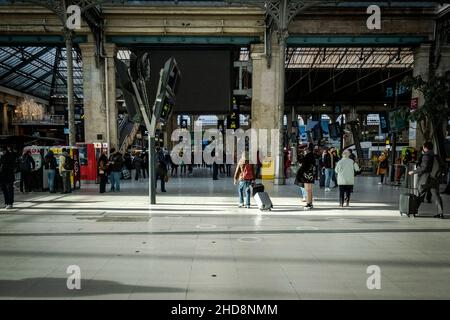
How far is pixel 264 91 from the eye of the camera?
19.9m

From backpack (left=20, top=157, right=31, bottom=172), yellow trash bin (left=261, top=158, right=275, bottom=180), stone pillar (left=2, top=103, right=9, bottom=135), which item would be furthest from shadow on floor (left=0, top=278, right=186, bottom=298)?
stone pillar (left=2, top=103, right=9, bottom=135)

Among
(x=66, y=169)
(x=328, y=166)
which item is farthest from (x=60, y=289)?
(x=328, y=166)

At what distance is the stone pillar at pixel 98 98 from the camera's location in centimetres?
1962

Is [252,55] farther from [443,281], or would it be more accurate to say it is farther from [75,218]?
[443,281]

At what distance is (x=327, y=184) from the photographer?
14398mm

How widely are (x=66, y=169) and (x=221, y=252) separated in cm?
997

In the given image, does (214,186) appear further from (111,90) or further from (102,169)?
(111,90)

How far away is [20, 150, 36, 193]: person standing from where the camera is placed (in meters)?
13.4

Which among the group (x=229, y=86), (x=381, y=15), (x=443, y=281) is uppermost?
(x=381, y=15)

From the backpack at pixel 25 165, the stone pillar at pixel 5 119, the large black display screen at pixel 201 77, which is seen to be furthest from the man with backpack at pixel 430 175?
the stone pillar at pixel 5 119

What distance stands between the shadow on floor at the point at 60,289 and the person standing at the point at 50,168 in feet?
32.1

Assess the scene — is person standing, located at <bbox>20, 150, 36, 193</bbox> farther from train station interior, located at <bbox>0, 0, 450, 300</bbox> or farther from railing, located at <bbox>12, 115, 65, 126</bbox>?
railing, located at <bbox>12, 115, 65, 126</bbox>
